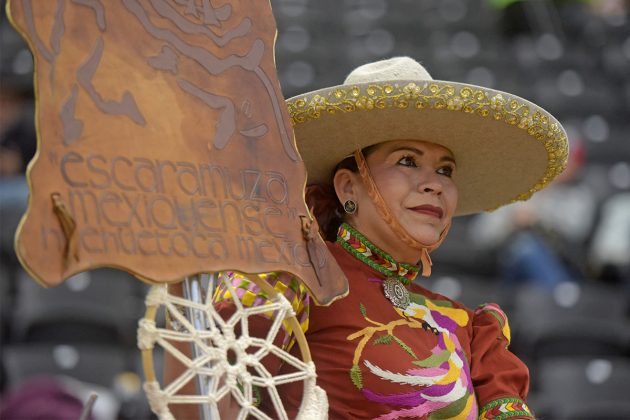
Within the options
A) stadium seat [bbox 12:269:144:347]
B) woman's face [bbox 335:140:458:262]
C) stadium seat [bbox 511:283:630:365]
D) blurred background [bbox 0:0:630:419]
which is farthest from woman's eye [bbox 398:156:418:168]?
stadium seat [bbox 511:283:630:365]

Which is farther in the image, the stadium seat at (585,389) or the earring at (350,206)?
the stadium seat at (585,389)

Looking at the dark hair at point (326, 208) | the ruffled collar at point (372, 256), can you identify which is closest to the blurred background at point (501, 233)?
the dark hair at point (326, 208)

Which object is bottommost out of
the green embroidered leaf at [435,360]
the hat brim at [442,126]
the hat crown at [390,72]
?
the green embroidered leaf at [435,360]

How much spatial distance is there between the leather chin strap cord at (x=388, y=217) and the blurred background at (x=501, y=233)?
120 centimetres

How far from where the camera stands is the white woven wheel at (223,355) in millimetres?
1900

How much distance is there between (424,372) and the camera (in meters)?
2.42

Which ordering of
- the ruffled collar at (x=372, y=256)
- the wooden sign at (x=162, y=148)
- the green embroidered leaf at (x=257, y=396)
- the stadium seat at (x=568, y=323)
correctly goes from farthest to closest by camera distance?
the stadium seat at (x=568, y=323) < the ruffled collar at (x=372, y=256) < the green embroidered leaf at (x=257, y=396) < the wooden sign at (x=162, y=148)

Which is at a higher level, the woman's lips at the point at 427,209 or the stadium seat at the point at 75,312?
the woman's lips at the point at 427,209

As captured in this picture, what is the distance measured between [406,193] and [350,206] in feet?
0.47

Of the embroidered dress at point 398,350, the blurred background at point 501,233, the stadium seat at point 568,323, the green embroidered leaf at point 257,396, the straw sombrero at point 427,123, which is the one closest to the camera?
the green embroidered leaf at point 257,396

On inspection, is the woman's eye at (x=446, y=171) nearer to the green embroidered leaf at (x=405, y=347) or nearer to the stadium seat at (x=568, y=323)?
the green embroidered leaf at (x=405, y=347)

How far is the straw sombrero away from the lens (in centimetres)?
247

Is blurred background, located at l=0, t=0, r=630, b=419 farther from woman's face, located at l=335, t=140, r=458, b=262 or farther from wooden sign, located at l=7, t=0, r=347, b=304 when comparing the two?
wooden sign, located at l=7, t=0, r=347, b=304

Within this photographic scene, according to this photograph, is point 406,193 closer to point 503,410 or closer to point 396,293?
point 396,293
